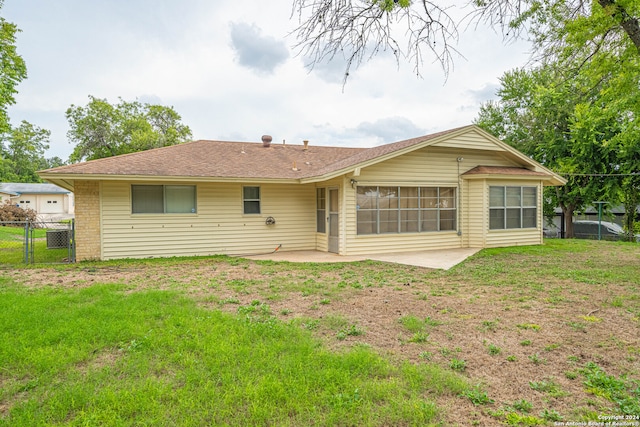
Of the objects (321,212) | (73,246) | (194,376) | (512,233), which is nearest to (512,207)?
(512,233)

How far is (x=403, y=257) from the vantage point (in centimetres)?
1091

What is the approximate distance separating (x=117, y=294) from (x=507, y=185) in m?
11.9

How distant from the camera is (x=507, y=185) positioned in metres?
12.7

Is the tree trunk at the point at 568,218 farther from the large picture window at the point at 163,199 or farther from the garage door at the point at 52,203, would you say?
the garage door at the point at 52,203

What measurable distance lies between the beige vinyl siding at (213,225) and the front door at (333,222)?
99cm

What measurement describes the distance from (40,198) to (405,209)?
38.2 meters

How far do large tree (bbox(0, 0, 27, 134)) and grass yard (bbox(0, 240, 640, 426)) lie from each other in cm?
1421

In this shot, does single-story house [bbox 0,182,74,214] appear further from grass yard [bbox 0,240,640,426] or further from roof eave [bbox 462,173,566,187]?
roof eave [bbox 462,173,566,187]

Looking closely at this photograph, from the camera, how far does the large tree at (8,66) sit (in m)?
16.7

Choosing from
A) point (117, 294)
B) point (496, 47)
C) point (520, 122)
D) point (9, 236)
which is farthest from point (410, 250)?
point (9, 236)

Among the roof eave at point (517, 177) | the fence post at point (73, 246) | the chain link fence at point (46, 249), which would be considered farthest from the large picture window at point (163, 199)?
the roof eave at point (517, 177)

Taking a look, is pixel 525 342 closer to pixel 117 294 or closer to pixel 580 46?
pixel 580 46

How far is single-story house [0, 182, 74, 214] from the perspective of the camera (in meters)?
35.2

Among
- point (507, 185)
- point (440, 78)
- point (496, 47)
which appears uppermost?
point (496, 47)
